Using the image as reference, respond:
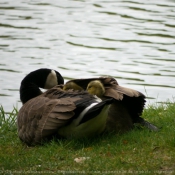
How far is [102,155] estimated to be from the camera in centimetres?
715

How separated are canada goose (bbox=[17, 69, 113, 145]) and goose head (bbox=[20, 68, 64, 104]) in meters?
0.75

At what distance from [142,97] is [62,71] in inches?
265

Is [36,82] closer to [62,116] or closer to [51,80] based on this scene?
[51,80]

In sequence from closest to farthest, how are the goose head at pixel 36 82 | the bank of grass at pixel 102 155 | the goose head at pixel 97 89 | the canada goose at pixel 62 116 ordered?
the bank of grass at pixel 102 155 < the canada goose at pixel 62 116 < the goose head at pixel 97 89 < the goose head at pixel 36 82

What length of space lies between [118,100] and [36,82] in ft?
5.03

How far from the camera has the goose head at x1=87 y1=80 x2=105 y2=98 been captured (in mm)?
8031

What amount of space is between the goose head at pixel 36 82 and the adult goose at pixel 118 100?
2.32ft

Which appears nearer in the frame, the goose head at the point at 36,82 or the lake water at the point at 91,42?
the goose head at the point at 36,82

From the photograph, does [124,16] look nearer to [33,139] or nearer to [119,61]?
[119,61]

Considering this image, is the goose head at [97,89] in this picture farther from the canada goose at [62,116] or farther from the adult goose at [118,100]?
the canada goose at [62,116]

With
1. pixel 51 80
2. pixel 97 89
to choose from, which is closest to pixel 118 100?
pixel 97 89

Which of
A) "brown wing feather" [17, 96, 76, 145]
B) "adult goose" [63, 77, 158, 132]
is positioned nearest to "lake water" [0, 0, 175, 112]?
"adult goose" [63, 77, 158, 132]

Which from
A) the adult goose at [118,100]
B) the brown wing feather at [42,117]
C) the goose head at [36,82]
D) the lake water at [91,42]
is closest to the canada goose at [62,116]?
the brown wing feather at [42,117]

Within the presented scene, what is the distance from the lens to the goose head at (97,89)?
316 inches
